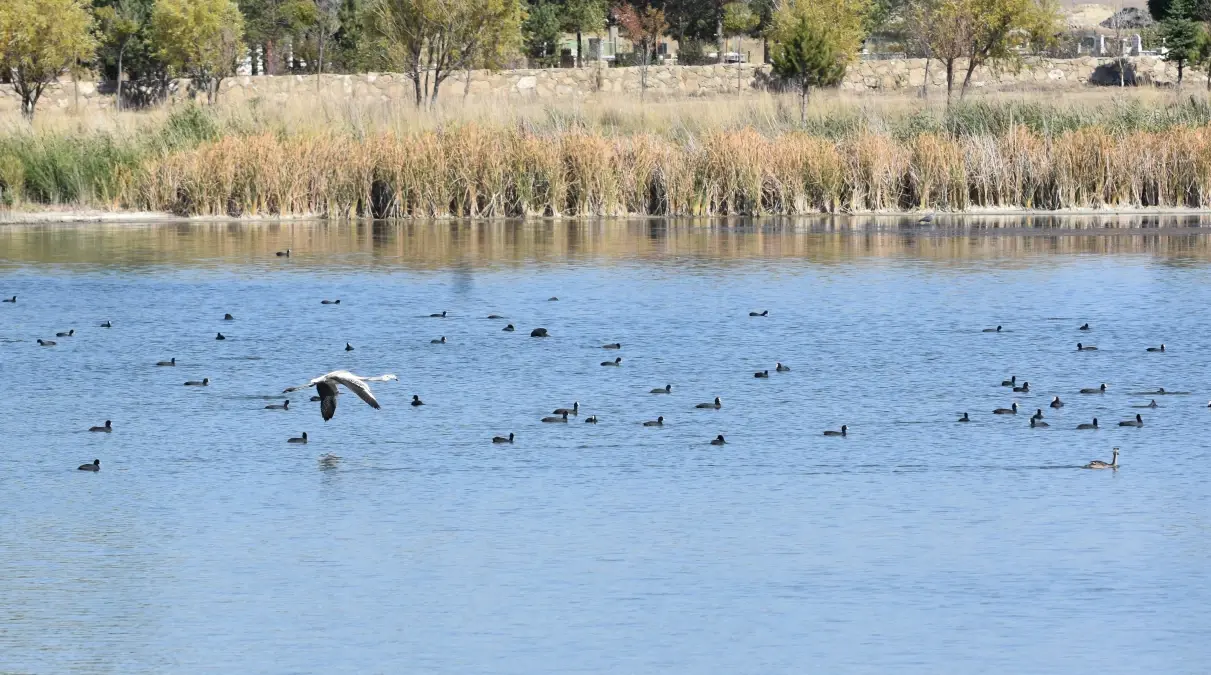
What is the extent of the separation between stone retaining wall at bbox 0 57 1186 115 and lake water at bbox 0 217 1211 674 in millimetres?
36963

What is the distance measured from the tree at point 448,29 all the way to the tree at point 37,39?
8.46 meters

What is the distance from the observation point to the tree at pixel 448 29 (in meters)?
47.6

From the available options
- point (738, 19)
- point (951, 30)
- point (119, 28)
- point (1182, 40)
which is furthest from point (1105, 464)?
point (738, 19)

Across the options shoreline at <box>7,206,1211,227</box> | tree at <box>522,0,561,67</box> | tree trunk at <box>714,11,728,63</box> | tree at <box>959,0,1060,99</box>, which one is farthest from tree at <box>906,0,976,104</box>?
shoreline at <box>7,206,1211,227</box>

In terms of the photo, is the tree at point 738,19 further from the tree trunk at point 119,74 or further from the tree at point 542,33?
the tree trunk at point 119,74

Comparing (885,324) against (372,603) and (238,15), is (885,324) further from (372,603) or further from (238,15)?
(238,15)

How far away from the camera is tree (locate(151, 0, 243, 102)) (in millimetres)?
58872

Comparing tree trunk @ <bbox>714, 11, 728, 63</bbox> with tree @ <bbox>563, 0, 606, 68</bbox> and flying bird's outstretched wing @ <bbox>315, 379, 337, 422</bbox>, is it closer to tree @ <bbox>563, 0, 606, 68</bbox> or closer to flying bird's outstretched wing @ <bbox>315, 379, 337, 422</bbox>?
tree @ <bbox>563, 0, 606, 68</bbox>

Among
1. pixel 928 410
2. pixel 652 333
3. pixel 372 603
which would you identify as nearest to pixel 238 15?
pixel 652 333

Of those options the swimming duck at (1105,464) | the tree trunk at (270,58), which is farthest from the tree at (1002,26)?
the swimming duck at (1105,464)

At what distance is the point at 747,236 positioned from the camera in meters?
29.1

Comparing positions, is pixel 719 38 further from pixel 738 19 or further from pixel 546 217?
pixel 546 217

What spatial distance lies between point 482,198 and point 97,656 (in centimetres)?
2519

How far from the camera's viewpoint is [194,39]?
2338 inches
